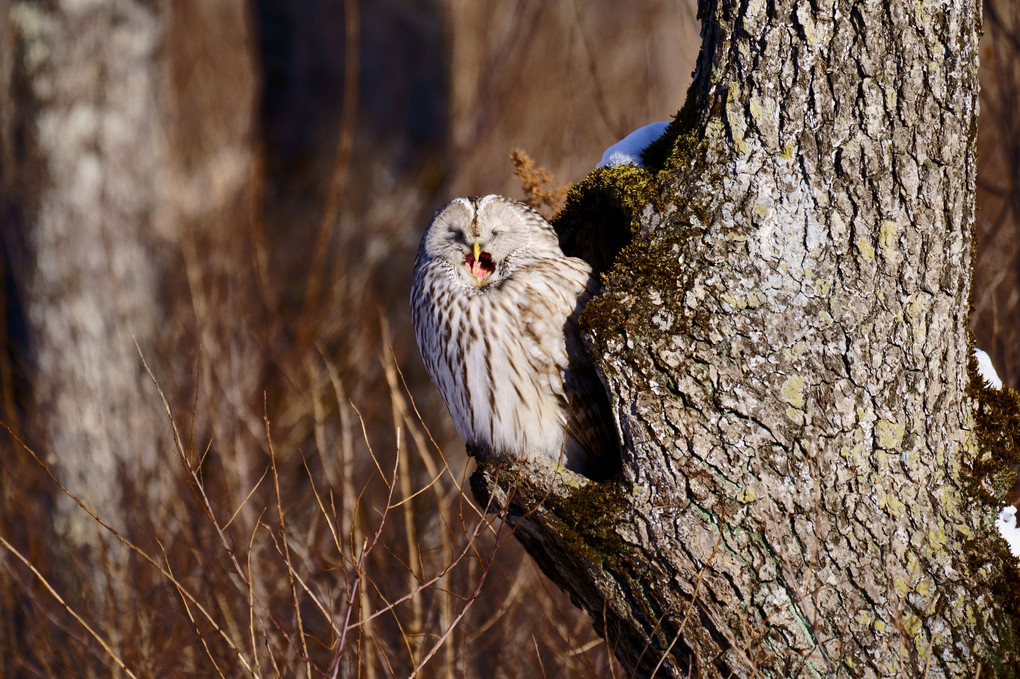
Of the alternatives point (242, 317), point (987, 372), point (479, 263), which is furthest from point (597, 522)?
point (242, 317)

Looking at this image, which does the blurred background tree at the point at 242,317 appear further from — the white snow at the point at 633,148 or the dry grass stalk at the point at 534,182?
the white snow at the point at 633,148

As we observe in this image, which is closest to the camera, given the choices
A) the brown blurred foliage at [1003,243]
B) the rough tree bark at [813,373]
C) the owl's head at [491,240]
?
the rough tree bark at [813,373]

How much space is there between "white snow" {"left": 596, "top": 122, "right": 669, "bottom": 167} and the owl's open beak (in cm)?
46

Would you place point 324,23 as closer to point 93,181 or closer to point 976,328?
point 93,181

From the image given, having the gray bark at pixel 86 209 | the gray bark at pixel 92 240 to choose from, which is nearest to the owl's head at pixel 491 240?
the gray bark at pixel 92 240

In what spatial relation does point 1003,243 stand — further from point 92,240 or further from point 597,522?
point 92,240

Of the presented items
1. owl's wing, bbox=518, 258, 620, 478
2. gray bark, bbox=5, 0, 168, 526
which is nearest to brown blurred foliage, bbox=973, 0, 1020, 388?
owl's wing, bbox=518, 258, 620, 478

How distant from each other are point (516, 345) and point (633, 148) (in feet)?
2.24

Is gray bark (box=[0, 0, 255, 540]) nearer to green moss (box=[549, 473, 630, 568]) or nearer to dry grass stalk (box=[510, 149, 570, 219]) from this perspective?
dry grass stalk (box=[510, 149, 570, 219])

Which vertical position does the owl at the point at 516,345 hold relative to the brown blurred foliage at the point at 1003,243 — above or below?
below

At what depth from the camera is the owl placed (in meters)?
2.66

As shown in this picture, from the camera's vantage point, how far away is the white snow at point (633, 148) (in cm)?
271

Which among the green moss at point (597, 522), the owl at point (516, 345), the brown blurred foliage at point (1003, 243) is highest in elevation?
the brown blurred foliage at point (1003, 243)

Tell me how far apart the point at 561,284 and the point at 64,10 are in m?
5.02
